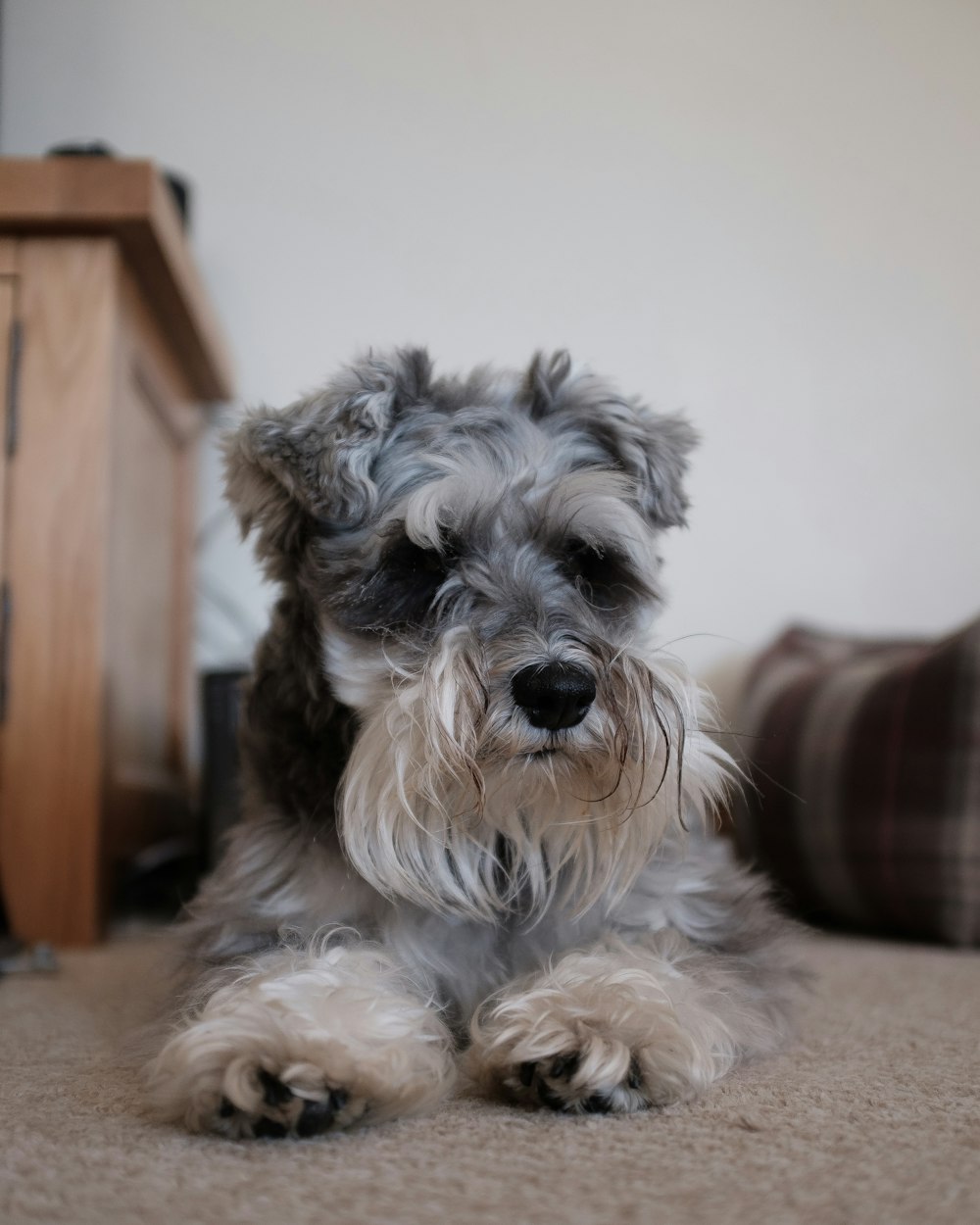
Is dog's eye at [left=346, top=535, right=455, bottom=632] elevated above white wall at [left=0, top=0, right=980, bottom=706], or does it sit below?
below

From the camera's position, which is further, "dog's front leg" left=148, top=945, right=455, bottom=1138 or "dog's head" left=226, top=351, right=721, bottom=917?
"dog's head" left=226, top=351, right=721, bottom=917

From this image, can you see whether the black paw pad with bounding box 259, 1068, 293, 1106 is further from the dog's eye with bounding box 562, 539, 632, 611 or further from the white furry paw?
the dog's eye with bounding box 562, 539, 632, 611

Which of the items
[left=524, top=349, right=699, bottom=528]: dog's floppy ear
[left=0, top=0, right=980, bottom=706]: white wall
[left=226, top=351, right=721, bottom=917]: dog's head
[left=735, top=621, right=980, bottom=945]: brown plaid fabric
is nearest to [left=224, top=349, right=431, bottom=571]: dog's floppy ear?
[left=226, top=351, right=721, bottom=917]: dog's head

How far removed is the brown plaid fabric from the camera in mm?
2344

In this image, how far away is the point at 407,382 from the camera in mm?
1562

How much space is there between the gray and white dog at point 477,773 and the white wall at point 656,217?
1.74 m

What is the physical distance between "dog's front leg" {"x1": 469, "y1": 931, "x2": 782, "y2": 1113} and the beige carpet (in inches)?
1.1

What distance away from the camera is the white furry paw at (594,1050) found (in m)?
1.06

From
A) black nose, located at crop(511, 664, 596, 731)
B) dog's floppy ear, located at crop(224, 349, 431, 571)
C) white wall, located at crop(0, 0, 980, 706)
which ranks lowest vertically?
black nose, located at crop(511, 664, 596, 731)

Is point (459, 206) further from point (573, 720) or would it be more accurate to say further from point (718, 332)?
point (573, 720)

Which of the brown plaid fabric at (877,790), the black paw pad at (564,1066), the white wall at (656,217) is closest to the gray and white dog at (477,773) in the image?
the black paw pad at (564,1066)

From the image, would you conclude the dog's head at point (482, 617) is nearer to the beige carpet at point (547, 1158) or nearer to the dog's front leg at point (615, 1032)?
the dog's front leg at point (615, 1032)

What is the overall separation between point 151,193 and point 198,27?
53.2 inches

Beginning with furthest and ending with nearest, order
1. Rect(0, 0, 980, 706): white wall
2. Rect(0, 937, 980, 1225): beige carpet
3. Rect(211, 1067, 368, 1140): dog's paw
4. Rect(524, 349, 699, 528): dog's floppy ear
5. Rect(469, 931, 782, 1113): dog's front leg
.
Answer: Rect(0, 0, 980, 706): white wall → Rect(524, 349, 699, 528): dog's floppy ear → Rect(469, 931, 782, 1113): dog's front leg → Rect(211, 1067, 368, 1140): dog's paw → Rect(0, 937, 980, 1225): beige carpet
